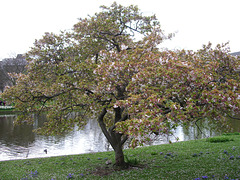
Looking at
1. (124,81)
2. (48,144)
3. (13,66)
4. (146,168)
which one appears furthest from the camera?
(13,66)

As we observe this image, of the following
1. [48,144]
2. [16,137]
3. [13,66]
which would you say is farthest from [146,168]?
[13,66]

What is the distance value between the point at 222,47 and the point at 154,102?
14.6ft

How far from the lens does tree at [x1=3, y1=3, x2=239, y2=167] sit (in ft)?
19.1

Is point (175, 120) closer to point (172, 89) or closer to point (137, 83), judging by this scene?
point (172, 89)

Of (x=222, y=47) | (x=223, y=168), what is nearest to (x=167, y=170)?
(x=223, y=168)

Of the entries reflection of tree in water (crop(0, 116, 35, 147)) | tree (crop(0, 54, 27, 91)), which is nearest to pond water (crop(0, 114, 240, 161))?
reflection of tree in water (crop(0, 116, 35, 147))

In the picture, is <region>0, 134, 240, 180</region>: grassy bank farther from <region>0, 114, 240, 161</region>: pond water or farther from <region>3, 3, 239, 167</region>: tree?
<region>0, 114, 240, 161</region>: pond water

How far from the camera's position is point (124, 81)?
26.3 feet

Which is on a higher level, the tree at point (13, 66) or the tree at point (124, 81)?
the tree at point (13, 66)

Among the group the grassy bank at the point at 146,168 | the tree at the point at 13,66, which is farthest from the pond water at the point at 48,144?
the tree at the point at 13,66

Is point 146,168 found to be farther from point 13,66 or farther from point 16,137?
point 13,66

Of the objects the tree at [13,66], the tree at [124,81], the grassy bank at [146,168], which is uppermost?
the tree at [13,66]

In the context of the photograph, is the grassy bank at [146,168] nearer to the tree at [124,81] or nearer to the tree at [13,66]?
the tree at [124,81]

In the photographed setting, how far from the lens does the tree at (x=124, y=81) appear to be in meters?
5.82
